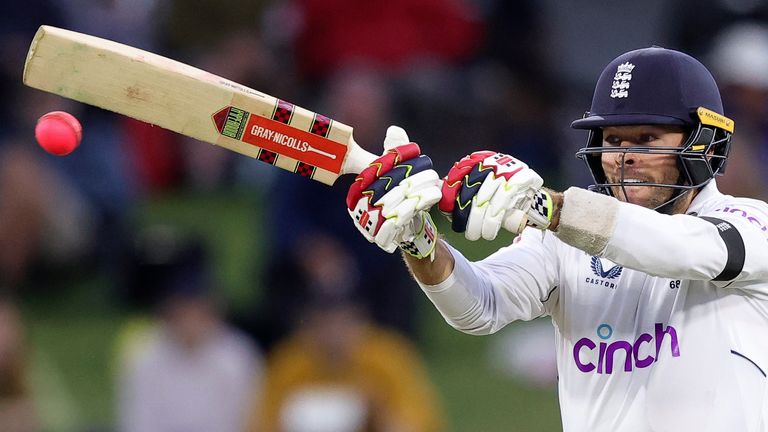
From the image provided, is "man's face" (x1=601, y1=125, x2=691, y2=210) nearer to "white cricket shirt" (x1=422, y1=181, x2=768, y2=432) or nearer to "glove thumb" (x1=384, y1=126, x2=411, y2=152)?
"white cricket shirt" (x1=422, y1=181, x2=768, y2=432)

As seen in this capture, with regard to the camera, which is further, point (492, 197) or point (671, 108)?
point (671, 108)

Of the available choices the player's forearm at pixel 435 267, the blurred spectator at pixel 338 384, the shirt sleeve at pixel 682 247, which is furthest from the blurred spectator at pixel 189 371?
the shirt sleeve at pixel 682 247

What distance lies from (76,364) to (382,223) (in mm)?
5597

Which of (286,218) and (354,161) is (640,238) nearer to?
(354,161)

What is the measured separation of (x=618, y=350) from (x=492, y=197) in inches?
26.6

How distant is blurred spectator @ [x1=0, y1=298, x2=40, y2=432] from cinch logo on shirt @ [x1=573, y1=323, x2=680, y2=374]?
13.2 feet

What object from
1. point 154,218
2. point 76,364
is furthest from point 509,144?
point 76,364

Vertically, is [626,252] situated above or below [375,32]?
below

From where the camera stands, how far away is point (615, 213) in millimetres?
3471

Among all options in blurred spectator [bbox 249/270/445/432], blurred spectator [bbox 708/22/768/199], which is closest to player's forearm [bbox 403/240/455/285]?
blurred spectator [bbox 249/270/445/432]

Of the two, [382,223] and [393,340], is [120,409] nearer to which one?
[393,340]

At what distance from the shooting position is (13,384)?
7.05 metres

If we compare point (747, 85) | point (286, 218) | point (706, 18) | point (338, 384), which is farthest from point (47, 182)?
point (706, 18)

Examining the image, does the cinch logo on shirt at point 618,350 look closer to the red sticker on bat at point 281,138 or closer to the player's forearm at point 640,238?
the player's forearm at point 640,238
